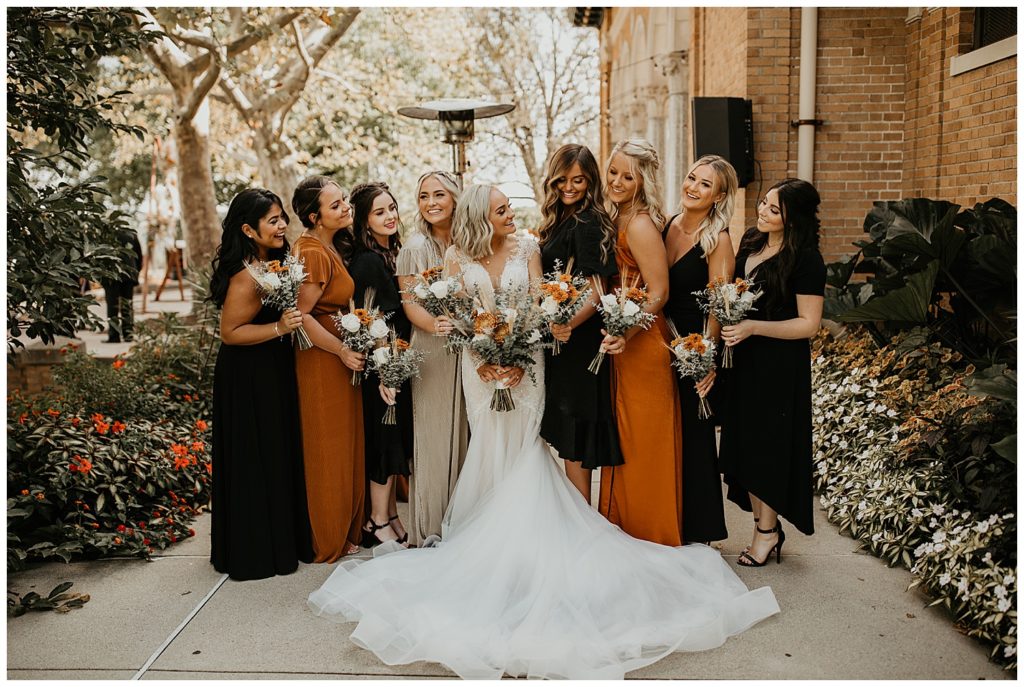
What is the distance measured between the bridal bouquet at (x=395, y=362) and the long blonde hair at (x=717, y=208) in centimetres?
167

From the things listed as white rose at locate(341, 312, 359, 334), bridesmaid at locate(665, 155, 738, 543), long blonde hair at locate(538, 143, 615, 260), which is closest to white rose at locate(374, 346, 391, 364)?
white rose at locate(341, 312, 359, 334)

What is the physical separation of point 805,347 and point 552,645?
7.22ft

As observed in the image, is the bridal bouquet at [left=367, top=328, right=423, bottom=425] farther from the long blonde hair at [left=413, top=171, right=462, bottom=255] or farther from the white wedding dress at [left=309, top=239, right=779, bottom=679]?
the long blonde hair at [left=413, top=171, right=462, bottom=255]

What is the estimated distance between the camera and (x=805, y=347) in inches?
192

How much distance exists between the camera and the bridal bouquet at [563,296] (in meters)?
4.35

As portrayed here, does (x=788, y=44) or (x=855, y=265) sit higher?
(x=788, y=44)

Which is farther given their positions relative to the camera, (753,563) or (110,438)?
(110,438)

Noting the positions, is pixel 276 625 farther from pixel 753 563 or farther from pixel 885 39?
pixel 885 39

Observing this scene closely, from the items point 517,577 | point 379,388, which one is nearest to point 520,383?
point 379,388

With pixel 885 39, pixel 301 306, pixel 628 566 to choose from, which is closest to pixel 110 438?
pixel 301 306

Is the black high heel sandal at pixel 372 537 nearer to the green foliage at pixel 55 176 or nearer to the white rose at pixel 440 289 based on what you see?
the white rose at pixel 440 289

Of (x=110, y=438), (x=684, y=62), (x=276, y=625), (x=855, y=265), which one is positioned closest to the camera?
(x=276, y=625)

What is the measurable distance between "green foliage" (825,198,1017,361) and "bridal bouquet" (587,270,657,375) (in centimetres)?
217

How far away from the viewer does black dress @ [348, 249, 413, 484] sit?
17.0 ft
